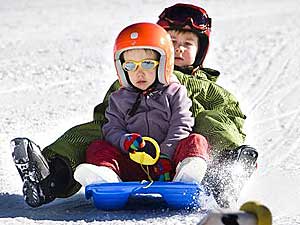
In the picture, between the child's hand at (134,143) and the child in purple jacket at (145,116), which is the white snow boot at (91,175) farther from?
the child's hand at (134,143)

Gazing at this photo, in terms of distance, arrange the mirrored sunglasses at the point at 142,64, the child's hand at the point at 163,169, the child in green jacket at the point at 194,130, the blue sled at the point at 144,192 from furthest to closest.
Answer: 1. the mirrored sunglasses at the point at 142,64
2. the child's hand at the point at 163,169
3. the child in green jacket at the point at 194,130
4. the blue sled at the point at 144,192

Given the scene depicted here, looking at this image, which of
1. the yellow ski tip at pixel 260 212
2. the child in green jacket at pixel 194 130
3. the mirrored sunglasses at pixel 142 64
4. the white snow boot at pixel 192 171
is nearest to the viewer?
the yellow ski tip at pixel 260 212

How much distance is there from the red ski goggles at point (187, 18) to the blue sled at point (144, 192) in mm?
1494

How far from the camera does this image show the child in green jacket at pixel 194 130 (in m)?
4.12

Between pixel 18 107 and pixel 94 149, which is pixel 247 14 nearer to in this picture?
pixel 18 107

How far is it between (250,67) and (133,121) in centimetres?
458

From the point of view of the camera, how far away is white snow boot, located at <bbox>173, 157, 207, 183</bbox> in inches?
156

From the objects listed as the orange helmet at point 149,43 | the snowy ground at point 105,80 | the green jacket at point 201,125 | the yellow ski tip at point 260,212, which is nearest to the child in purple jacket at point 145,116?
the orange helmet at point 149,43

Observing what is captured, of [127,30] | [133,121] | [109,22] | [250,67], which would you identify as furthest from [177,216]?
[109,22]

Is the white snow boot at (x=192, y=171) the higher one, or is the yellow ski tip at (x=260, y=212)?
the yellow ski tip at (x=260, y=212)

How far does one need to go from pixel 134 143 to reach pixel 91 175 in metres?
0.30

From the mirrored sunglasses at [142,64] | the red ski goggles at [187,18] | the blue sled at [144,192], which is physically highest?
the red ski goggles at [187,18]

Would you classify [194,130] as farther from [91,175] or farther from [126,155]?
[91,175]

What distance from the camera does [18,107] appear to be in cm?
703
